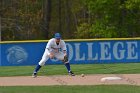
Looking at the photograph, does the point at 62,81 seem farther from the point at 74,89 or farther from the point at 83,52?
the point at 83,52

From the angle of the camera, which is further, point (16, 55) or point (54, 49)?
point (16, 55)

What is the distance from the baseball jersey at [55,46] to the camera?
1798 cm

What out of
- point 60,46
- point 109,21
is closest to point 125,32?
point 109,21

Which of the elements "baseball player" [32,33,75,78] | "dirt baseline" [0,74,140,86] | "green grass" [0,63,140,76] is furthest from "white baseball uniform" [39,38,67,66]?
"green grass" [0,63,140,76]

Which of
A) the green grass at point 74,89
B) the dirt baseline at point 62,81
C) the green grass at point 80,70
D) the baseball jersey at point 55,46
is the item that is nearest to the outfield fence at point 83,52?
the green grass at point 80,70

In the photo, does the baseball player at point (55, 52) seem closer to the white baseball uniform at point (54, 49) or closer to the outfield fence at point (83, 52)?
the white baseball uniform at point (54, 49)

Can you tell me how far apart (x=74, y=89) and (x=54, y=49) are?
15.8 ft

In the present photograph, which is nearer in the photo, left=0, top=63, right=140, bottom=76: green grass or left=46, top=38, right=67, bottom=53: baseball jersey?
left=46, top=38, right=67, bottom=53: baseball jersey

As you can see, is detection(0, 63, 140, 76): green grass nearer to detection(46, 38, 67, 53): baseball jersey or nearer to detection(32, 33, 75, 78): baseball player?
detection(32, 33, 75, 78): baseball player

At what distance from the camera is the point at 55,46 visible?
18094 mm

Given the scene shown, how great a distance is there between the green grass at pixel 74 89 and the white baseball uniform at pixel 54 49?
12.7ft

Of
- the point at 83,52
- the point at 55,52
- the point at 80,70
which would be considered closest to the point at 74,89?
the point at 55,52

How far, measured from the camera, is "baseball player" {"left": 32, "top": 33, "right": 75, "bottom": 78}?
58.9ft

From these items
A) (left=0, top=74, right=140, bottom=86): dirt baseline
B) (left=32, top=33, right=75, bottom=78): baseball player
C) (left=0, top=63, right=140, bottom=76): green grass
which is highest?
(left=32, top=33, right=75, bottom=78): baseball player
